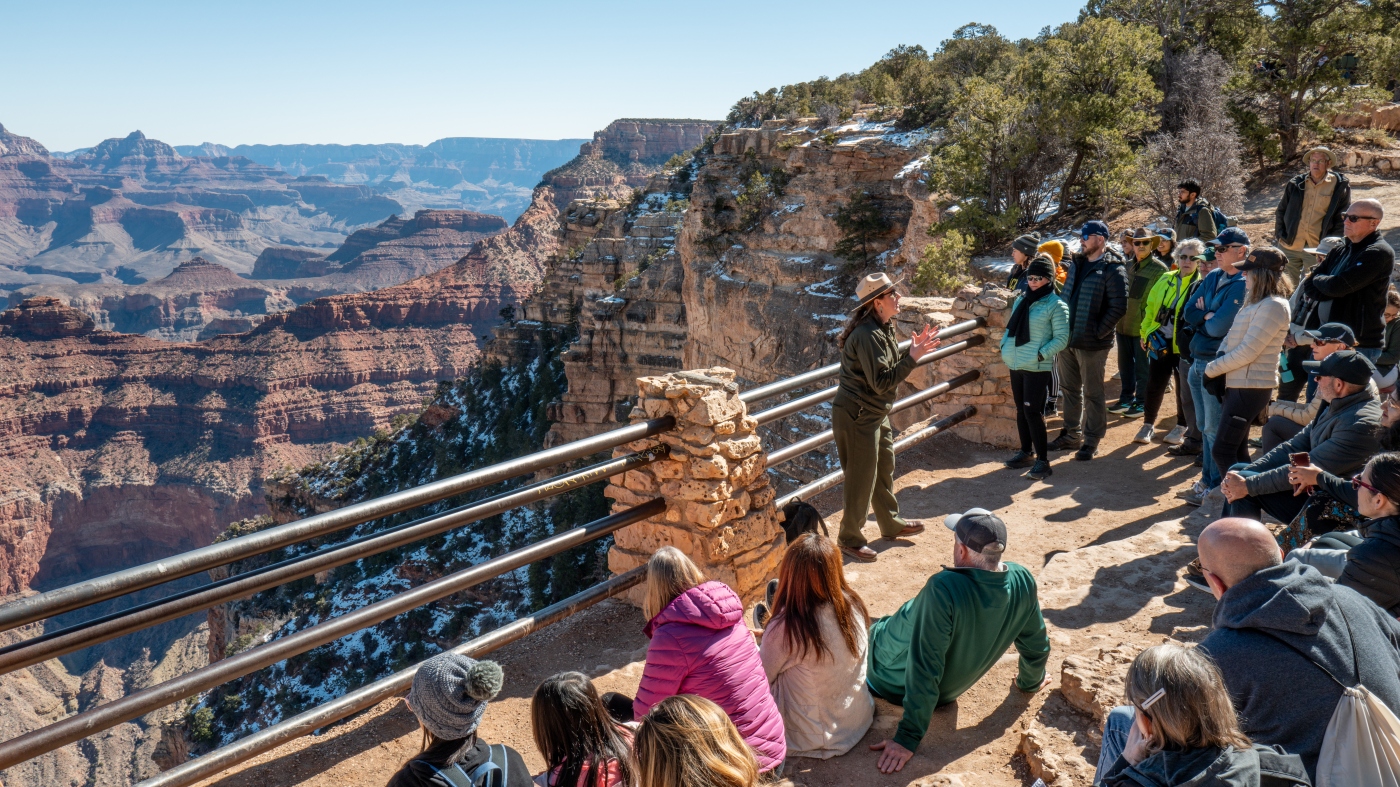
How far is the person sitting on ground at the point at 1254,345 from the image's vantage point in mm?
4719

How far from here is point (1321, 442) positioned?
3869mm

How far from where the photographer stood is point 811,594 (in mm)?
3076

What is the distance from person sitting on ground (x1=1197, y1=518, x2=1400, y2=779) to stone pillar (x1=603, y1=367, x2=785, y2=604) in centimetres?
214

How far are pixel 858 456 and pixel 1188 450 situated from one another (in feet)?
11.0

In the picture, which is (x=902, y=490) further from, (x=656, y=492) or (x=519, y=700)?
(x=519, y=700)

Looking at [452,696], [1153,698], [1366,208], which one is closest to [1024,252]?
[1366,208]

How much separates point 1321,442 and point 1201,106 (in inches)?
635

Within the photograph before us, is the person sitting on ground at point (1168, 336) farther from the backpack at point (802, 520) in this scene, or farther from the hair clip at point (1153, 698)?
the hair clip at point (1153, 698)

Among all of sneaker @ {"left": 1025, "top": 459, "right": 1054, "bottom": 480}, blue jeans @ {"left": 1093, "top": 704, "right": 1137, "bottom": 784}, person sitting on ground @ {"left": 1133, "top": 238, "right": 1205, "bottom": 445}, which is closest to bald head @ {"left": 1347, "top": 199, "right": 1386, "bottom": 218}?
person sitting on ground @ {"left": 1133, "top": 238, "right": 1205, "bottom": 445}

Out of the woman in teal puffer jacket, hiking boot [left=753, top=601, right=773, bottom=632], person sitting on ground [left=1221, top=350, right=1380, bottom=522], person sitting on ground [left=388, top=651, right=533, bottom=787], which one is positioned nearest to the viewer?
person sitting on ground [left=388, top=651, right=533, bottom=787]

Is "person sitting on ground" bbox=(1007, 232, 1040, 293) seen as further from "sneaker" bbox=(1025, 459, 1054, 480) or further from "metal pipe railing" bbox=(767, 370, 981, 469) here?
"sneaker" bbox=(1025, 459, 1054, 480)

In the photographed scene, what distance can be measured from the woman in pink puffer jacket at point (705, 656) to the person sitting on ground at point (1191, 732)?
1157 mm

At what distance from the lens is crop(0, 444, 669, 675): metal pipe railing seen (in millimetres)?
2396

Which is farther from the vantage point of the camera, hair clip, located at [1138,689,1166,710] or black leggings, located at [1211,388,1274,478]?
black leggings, located at [1211,388,1274,478]
